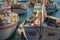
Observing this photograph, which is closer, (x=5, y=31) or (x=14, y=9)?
(x=5, y=31)

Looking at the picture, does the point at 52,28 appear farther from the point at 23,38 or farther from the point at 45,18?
the point at 23,38

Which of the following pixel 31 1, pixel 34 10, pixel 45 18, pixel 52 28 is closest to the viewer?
pixel 52 28

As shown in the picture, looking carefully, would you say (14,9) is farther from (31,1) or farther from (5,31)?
(5,31)

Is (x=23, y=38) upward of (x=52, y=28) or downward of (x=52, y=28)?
downward

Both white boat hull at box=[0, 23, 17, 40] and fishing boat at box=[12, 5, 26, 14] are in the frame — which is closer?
white boat hull at box=[0, 23, 17, 40]

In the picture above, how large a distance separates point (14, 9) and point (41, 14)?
11.3 m

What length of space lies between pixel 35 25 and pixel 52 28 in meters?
1.19

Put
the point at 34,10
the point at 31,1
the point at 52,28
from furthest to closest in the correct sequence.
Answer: the point at 31,1 < the point at 34,10 < the point at 52,28

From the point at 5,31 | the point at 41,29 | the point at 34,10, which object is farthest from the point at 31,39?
the point at 34,10

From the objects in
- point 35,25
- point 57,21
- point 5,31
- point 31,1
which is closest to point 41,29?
point 35,25

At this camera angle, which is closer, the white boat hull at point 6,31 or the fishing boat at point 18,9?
the white boat hull at point 6,31

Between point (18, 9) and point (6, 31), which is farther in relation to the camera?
point (18, 9)

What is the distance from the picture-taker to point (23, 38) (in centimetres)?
1662

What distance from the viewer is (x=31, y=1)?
91.7 feet
